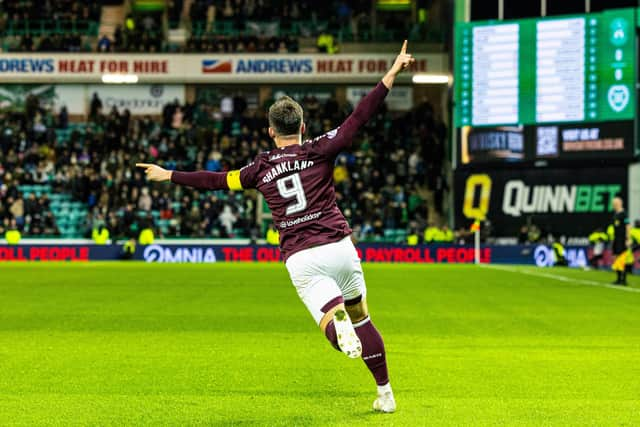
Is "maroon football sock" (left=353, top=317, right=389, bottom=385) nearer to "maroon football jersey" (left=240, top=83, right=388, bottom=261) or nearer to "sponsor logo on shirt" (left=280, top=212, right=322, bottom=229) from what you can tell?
"maroon football jersey" (left=240, top=83, right=388, bottom=261)

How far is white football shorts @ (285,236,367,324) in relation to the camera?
20.8ft

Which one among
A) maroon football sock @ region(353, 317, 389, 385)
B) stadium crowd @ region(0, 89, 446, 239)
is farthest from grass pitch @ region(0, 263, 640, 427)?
stadium crowd @ region(0, 89, 446, 239)

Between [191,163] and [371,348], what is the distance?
116ft

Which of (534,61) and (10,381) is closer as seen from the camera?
(10,381)

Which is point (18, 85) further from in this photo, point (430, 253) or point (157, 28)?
point (430, 253)

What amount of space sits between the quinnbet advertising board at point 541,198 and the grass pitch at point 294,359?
567 inches

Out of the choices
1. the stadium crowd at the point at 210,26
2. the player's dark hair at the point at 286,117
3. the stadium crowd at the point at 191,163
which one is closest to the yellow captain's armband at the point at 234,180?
the player's dark hair at the point at 286,117

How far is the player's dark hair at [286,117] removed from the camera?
643cm

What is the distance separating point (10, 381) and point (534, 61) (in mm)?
26581

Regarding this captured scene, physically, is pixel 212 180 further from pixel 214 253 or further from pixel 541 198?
pixel 541 198

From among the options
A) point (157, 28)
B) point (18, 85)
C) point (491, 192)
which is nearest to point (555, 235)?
point (491, 192)

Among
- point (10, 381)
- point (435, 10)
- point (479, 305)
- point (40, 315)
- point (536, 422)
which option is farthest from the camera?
point (435, 10)

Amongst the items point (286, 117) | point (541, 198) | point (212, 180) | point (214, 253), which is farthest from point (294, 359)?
point (541, 198)

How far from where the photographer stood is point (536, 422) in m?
6.55
